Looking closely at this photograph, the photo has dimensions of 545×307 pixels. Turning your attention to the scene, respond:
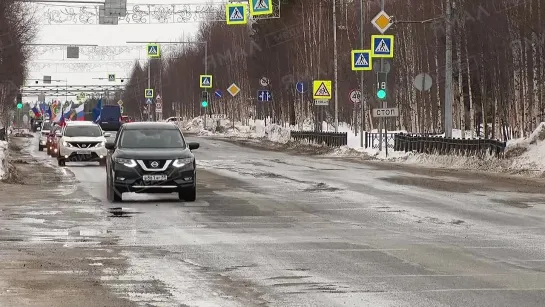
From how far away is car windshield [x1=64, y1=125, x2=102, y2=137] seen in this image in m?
42.1

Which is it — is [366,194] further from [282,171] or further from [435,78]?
[435,78]

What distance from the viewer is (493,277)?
12.1m

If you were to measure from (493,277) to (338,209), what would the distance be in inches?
375

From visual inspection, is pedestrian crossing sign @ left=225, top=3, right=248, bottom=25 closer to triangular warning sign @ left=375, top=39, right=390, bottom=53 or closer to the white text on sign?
triangular warning sign @ left=375, top=39, right=390, bottom=53

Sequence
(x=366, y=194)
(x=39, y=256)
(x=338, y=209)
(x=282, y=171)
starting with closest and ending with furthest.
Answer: (x=39, y=256) < (x=338, y=209) < (x=366, y=194) < (x=282, y=171)

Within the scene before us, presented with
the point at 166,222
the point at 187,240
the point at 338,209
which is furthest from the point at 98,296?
the point at 338,209

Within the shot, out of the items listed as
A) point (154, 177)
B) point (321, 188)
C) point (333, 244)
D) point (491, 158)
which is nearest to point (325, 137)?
point (491, 158)

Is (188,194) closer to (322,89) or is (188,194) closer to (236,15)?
(236,15)

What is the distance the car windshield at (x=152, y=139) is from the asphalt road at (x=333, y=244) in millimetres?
1124

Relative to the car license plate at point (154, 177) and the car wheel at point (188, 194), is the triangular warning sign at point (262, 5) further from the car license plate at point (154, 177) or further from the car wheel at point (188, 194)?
the car license plate at point (154, 177)

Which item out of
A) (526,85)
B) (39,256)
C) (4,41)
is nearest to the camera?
(39,256)

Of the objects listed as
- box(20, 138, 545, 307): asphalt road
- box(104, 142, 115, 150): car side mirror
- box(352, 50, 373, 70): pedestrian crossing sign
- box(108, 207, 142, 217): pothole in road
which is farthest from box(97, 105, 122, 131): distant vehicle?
box(108, 207, 142, 217): pothole in road

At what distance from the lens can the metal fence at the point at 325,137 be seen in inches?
2274

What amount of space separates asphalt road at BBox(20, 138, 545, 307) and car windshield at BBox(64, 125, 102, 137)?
12.6 metres
